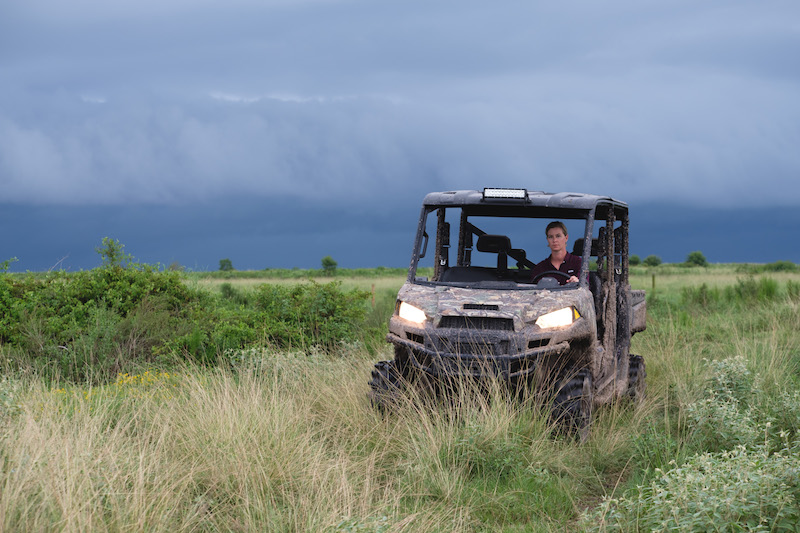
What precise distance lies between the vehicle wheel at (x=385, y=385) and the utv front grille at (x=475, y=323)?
836mm

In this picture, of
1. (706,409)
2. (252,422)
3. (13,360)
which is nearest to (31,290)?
(13,360)

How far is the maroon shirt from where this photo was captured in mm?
8078

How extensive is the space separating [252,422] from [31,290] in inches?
326

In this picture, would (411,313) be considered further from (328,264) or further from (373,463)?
(328,264)

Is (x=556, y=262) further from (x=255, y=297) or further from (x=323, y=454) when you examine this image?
(x=255, y=297)

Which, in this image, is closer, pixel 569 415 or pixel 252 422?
pixel 252 422

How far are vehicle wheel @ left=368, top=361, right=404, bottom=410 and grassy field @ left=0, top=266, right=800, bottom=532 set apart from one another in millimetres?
129

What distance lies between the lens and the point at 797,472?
15.5 ft

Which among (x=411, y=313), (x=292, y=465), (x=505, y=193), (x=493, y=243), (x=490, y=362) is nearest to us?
(x=292, y=465)

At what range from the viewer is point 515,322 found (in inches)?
273

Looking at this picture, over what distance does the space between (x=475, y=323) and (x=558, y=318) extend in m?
0.78

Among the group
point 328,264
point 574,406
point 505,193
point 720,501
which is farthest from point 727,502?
point 328,264

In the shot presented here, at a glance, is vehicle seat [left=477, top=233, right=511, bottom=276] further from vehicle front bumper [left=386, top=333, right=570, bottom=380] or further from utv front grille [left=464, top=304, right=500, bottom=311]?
vehicle front bumper [left=386, top=333, right=570, bottom=380]

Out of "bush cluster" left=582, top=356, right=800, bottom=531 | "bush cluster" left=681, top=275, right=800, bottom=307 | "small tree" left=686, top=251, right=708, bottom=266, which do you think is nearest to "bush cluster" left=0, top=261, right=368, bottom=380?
"bush cluster" left=582, top=356, right=800, bottom=531
